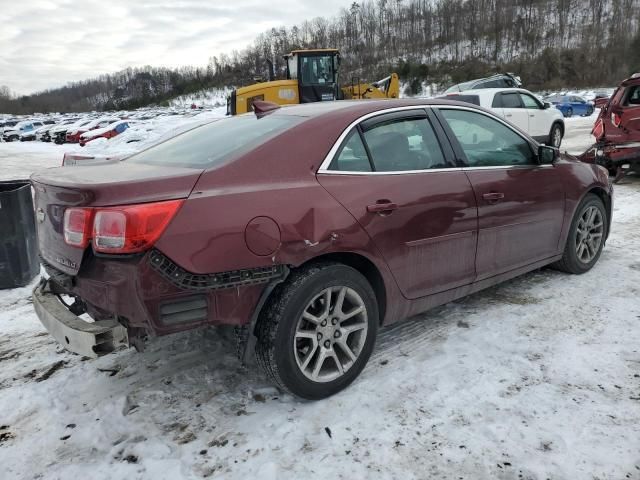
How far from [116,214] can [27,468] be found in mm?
1297

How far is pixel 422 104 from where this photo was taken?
3506mm

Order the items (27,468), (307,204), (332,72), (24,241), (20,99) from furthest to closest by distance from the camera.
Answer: (20,99) → (332,72) → (24,241) → (307,204) → (27,468)

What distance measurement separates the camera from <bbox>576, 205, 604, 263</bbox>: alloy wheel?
454 centimetres

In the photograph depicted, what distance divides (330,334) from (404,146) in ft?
4.27

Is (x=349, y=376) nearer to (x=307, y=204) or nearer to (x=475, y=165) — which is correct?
(x=307, y=204)

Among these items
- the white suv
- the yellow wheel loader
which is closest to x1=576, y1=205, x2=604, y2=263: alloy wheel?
the white suv

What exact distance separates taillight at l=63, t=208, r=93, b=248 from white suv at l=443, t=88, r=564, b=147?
10687 millimetres

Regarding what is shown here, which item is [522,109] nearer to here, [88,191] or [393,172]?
[393,172]

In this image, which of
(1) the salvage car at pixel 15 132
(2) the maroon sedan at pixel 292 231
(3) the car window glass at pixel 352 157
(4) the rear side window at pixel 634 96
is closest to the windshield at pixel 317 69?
(4) the rear side window at pixel 634 96

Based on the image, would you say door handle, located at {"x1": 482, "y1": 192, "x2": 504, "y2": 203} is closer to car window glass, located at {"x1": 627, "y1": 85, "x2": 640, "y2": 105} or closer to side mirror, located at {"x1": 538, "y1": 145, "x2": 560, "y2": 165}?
side mirror, located at {"x1": 538, "y1": 145, "x2": 560, "y2": 165}

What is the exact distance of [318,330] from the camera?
2.78m

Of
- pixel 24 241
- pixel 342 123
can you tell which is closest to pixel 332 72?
pixel 24 241

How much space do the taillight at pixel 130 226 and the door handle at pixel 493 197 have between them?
86.1 inches

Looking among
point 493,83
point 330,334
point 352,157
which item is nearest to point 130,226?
point 330,334
